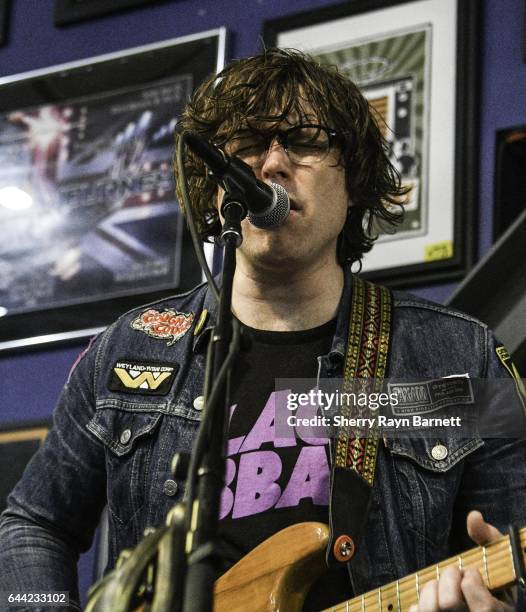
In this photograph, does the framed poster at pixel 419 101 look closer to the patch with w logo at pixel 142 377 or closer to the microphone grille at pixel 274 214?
the patch with w logo at pixel 142 377

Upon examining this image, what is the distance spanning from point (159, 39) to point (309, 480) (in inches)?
87.7

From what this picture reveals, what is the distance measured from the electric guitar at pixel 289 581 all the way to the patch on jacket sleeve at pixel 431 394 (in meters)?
0.35

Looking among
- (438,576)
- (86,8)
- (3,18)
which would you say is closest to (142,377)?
(438,576)

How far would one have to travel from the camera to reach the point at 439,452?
2121 mm

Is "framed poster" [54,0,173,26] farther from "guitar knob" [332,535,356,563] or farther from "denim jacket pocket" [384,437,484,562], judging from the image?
"guitar knob" [332,535,356,563]

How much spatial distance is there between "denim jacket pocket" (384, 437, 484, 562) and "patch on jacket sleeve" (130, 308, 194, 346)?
517 millimetres

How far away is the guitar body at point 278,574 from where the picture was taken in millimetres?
1885

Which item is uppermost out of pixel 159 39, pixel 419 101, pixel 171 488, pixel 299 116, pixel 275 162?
pixel 159 39

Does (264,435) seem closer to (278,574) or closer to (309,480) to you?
(309,480)

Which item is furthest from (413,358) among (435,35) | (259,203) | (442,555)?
(435,35)

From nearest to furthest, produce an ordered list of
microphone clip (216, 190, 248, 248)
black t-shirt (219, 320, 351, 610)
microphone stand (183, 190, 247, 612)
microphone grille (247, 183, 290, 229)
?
microphone stand (183, 190, 247, 612)
microphone clip (216, 190, 248, 248)
microphone grille (247, 183, 290, 229)
black t-shirt (219, 320, 351, 610)

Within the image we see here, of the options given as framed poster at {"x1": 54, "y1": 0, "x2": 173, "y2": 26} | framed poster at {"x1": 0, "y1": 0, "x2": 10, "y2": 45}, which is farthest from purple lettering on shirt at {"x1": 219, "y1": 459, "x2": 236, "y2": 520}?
framed poster at {"x1": 0, "y1": 0, "x2": 10, "y2": 45}

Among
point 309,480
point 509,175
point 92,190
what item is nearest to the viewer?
point 309,480

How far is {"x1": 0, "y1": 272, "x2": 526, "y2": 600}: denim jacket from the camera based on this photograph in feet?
6.80
